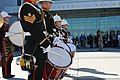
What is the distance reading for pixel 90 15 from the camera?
39812 mm

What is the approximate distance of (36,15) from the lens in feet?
21.5

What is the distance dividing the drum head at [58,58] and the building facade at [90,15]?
3076 centimetres

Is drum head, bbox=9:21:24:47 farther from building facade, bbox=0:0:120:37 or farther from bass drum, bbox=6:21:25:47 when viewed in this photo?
building facade, bbox=0:0:120:37

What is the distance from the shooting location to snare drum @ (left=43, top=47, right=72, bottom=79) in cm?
679

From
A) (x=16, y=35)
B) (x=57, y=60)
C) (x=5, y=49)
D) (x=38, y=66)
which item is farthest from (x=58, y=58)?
(x=5, y=49)

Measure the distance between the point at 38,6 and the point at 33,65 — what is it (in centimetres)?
96

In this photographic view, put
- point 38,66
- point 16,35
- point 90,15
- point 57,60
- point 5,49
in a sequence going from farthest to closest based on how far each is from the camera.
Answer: point 90,15, point 5,49, point 16,35, point 57,60, point 38,66

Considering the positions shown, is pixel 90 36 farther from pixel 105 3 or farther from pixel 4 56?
pixel 4 56

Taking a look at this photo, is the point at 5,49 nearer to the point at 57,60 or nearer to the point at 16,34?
the point at 16,34

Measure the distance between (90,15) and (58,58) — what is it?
3323 centimetres

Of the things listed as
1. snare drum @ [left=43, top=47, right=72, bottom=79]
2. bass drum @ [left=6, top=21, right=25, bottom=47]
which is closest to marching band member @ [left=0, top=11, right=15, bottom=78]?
bass drum @ [left=6, top=21, right=25, bottom=47]

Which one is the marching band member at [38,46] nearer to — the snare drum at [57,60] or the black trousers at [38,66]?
the black trousers at [38,66]

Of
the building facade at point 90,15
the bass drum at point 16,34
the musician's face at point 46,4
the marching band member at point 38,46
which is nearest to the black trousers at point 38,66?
the marching band member at point 38,46

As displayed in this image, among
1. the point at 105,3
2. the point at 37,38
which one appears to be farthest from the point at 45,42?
the point at 105,3
